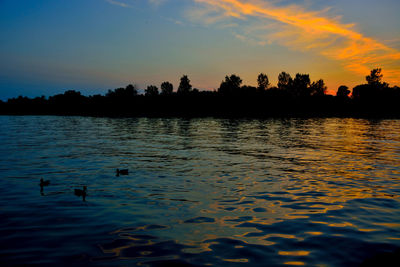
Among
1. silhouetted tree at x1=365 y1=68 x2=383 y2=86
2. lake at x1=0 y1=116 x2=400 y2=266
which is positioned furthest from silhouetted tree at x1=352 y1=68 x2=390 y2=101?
lake at x1=0 y1=116 x2=400 y2=266

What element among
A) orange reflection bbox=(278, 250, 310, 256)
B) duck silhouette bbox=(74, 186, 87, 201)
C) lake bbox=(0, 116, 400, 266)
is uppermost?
duck silhouette bbox=(74, 186, 87, 201)

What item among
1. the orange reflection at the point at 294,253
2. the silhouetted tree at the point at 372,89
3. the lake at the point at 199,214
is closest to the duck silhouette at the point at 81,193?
the lake at the point at 199,214

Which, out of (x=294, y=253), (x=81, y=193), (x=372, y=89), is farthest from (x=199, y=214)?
(x=372, y=89)

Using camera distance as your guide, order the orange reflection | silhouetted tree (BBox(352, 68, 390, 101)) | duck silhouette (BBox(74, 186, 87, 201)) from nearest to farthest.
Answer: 1. the orange reflection
2. duck silhouette (BBox(74, 186, 87, 201))
3. silhouetted tree (BBox(352, 68, 390, 101))

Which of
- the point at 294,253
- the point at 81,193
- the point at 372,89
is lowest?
the point at 294,253

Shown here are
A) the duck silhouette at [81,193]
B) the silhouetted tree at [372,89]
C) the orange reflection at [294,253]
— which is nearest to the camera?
the orange reflection at [294,253]

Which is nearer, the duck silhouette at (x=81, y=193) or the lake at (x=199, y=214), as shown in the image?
the lake at (x=199, y=214)

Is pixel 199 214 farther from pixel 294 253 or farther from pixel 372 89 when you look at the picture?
pixel 372 89

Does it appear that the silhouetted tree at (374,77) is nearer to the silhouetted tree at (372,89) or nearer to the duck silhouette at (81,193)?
the silhouetted tree at (372,89)

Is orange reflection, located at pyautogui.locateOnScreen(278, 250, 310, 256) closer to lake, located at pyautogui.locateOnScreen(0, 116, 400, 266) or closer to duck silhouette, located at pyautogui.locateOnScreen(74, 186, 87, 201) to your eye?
→ lake, located at pyautogui.locateOnScreen(0, 116, 400, 266)

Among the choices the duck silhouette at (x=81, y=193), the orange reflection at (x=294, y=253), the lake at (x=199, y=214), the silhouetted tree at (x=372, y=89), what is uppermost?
the silhouetted tree at (x=372, y=89)

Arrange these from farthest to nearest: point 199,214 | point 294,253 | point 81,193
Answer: point 81,193, point 199,214, point 294,253

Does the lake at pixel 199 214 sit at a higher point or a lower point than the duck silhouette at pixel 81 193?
lower

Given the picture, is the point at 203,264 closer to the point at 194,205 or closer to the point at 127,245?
the point at 127,245
